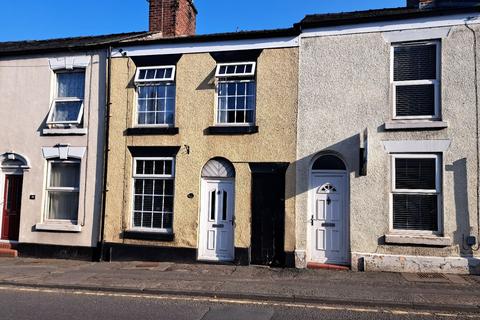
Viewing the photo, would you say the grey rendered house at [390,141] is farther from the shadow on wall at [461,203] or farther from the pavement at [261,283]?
the pavement at [261,283]

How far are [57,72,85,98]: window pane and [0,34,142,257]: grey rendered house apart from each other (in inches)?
1.1

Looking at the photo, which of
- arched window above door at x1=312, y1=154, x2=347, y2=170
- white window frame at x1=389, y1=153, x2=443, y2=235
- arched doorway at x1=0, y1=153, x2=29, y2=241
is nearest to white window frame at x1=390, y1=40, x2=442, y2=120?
white window frame at x1=389, y1=153, x2=443, y2=235

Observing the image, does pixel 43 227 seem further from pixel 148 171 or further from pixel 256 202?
pixel 256 202

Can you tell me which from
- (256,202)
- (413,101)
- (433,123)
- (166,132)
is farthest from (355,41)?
(166,132)

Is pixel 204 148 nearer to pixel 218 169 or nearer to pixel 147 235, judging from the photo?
pixel 218 169

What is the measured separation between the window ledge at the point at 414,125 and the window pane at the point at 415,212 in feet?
5.19

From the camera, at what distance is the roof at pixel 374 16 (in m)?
9.84

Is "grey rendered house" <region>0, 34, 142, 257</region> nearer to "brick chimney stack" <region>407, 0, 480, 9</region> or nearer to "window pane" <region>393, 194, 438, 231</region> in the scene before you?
"window pane" <region>393, 194, 438, 231</region>

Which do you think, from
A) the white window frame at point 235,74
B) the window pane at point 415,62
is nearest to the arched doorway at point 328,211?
the window pane at point 415,62

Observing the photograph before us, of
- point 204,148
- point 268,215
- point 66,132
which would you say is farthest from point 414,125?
point 66,132

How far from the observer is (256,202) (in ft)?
35.3

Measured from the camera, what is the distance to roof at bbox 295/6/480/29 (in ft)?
32.3

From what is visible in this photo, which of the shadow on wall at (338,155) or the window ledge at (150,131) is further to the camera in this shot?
the window ledge at (150,131)

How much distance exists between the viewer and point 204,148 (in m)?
11.2
